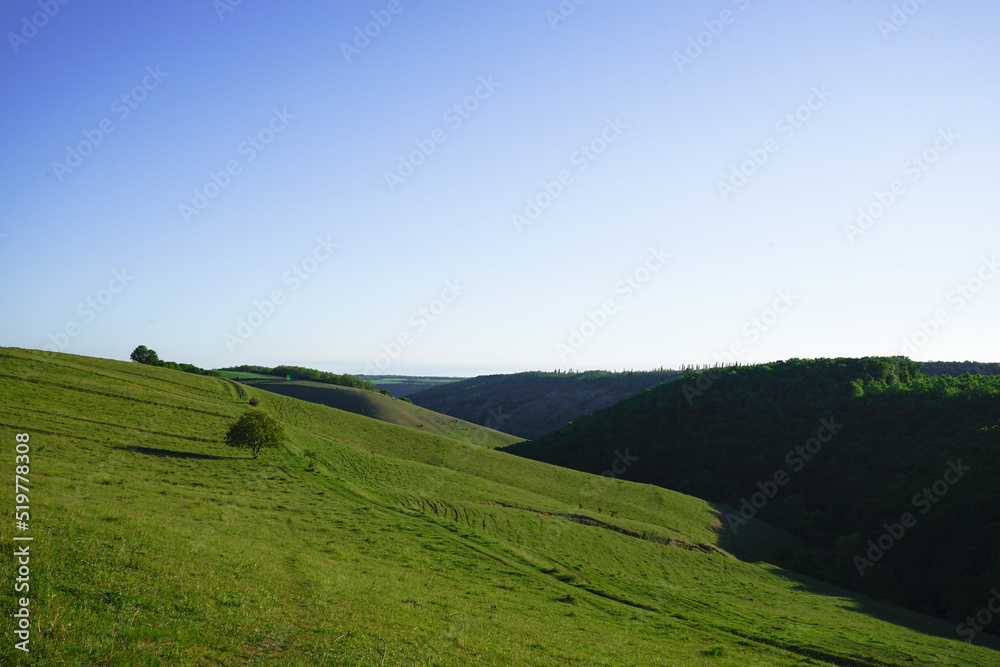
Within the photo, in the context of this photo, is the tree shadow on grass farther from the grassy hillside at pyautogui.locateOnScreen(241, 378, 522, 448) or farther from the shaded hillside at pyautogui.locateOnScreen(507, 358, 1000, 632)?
the shaded hillside at pyautogui.locateOnScreen(507, 358, 1000, 632)

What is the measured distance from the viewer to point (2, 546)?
528 inches

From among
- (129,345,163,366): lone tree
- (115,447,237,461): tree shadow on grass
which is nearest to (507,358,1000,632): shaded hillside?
(115,447,237,461): tree shadow on grass

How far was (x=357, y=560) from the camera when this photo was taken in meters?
28.2

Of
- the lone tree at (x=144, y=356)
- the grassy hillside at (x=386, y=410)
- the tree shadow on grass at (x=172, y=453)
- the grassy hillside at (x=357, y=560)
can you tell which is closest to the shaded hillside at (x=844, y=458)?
the grassy hillside at (x=386, y=410)

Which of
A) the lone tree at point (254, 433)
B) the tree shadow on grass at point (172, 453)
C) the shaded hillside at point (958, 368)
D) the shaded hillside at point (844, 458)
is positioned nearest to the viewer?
the tree shadow on grass at point (172, 453)

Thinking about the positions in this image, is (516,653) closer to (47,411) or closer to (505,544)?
(505,544)

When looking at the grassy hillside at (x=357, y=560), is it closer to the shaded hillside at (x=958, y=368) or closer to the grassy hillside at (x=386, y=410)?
the grassy hillside at (x=386, y=410)

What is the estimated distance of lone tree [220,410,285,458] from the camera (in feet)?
163

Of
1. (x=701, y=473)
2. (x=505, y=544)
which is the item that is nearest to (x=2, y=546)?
(x=505, y=544)

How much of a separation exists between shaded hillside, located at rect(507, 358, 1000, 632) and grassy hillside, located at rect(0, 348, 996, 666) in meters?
19.0

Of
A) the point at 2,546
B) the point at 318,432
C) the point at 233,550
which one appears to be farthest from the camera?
the point at 318,432

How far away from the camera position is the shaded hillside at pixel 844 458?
64.2m

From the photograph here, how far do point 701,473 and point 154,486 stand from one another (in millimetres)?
94209

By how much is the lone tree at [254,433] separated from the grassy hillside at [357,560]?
1693 mm
